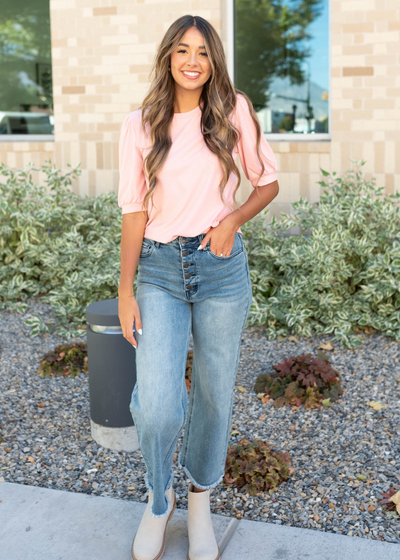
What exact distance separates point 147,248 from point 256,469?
1243 mm

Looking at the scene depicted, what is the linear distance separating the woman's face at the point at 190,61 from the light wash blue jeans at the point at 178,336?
1.60 feet

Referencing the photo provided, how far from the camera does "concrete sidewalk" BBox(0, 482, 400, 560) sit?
94.0 inches

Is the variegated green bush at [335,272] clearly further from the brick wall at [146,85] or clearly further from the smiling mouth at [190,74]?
the smiling mouth at [190,74]

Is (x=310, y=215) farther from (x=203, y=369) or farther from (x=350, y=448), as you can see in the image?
(x=203, y=369)

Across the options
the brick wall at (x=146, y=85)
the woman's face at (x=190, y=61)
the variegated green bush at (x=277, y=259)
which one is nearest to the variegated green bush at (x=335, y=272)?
the variegated green bush at (x=277, y=259)

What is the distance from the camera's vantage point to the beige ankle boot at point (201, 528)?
2.31m

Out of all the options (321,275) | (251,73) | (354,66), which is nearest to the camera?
(321,275)

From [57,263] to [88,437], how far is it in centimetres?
238

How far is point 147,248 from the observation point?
2.16m

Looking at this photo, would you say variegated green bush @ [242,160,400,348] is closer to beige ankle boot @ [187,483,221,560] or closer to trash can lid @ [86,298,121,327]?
trash can lid @ [86,298,121,327]

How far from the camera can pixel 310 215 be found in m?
5.30

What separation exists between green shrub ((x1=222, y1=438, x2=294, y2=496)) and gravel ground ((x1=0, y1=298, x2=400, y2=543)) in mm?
40

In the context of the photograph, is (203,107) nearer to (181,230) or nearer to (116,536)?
(181,230)

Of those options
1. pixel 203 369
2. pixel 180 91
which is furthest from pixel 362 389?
pixel 180 91
